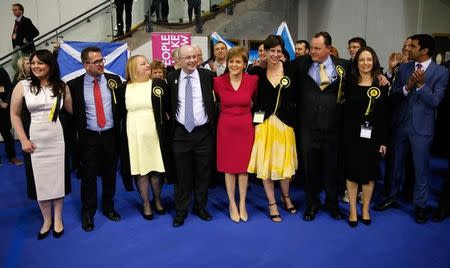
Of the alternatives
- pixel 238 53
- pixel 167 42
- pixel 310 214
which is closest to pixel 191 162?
pixel 238 53

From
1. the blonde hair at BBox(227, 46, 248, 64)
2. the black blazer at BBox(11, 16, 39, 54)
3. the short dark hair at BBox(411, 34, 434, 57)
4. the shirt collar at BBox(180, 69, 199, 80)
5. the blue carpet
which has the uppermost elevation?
the black blazer at BBox(11, 16, 39, 54)

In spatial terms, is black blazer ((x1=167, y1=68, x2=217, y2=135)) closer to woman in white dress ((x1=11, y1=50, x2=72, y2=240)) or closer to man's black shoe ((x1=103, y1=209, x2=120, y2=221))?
woman in white dress ((x1=11, y1=50, x2=72, y2=240))

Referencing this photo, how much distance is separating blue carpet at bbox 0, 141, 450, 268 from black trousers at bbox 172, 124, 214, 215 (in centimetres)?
23

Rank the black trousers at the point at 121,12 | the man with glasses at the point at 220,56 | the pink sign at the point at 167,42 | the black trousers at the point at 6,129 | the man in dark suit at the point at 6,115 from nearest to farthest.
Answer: the man with glasses at the point at 220,56
the pink sign at the point at 167,42
the man in dark suit at the point at 6,115
the black trousers at the point at 6,129
the black trousers at the point at 121,12

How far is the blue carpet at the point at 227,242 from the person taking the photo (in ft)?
9.34

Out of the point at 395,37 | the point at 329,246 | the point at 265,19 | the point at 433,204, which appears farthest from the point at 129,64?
the point at 265,19

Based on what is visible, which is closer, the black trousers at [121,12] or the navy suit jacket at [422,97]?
the navy suit jacket at [422,97]

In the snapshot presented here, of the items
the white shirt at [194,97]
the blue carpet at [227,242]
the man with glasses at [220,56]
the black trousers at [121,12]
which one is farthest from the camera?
the black trousers at [121,12]

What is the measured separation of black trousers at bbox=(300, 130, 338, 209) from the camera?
11.0 feet

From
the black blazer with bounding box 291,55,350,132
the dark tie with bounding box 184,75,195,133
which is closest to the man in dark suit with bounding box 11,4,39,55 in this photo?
the dark tie with bounding box 184,75,195,133

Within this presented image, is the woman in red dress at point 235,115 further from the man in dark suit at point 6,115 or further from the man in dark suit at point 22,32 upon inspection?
the man in dark suit at point 22,32

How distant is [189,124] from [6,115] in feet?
12.8

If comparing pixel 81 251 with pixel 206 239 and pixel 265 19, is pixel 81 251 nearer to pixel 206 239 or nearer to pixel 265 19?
pixel 206 239

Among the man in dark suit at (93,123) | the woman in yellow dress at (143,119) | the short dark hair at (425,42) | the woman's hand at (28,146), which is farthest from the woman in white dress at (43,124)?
the short dark hair at (425,42)
